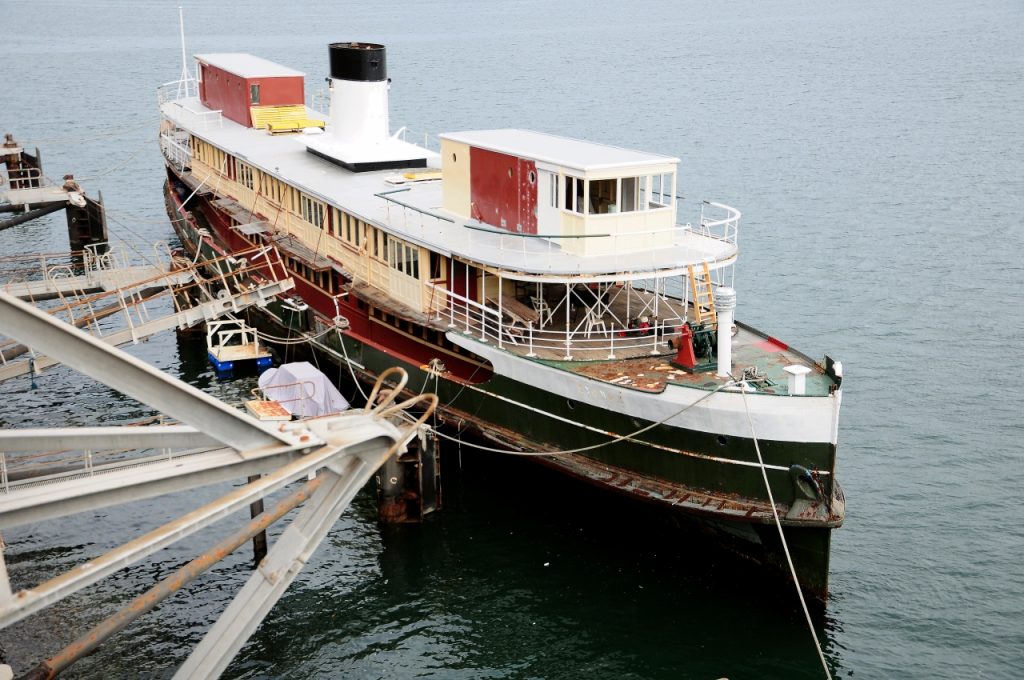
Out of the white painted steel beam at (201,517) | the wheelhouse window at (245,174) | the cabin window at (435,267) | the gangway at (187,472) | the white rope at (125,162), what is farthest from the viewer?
the white rope at (125,162)

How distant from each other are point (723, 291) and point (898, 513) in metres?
9.86

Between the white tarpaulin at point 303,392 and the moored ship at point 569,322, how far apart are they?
6.46 feet

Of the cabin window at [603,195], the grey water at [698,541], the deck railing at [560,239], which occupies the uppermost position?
the cabin window at [603,195]

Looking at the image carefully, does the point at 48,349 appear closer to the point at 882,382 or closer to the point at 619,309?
the point at 619,309

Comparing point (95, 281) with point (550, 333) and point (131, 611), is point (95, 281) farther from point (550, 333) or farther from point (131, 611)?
point (131, 611)

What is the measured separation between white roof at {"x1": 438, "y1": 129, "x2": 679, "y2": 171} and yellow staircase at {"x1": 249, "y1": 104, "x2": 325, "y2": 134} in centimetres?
1709

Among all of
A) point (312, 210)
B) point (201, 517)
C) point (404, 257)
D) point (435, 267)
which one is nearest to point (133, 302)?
point (404, 257)

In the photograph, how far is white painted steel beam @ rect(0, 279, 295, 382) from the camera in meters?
30.8

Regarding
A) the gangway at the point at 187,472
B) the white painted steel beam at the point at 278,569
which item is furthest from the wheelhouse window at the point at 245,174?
the white painted steel beam at the point at 278,569

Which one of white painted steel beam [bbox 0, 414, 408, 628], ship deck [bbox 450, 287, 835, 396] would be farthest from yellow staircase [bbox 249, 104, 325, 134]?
white painted steel beam [bbox 0, 414, 408, 628]

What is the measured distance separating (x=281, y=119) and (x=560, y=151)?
71.7 ft

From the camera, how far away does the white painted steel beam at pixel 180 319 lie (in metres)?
30.8

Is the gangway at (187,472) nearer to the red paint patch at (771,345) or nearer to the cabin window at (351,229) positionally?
the red paint patch at (771,345)

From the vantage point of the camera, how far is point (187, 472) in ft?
59.6
